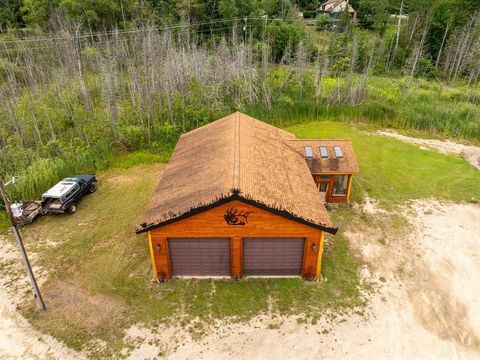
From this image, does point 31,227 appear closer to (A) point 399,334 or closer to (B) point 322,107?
(A) point 399,334

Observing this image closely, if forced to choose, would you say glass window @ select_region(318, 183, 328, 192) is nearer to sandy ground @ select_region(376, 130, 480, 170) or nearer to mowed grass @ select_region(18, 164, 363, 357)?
mowed grass @ select_region(18, 164, 363, 357)

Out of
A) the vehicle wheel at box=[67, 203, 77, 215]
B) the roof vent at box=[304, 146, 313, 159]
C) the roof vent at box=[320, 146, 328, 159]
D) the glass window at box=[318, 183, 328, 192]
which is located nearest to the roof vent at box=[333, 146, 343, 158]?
the roof vent at box=[320, 146, 328, 159]

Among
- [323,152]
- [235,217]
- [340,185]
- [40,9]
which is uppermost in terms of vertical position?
[40,9]

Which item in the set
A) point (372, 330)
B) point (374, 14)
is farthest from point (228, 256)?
point (374, 14)

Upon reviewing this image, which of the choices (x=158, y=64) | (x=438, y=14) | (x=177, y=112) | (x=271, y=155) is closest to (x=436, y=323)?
(x=271, y=155)

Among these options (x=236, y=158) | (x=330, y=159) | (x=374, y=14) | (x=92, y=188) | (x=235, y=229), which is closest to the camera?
(x=235, y=229)

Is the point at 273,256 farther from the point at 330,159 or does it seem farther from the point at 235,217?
the point at 330,159

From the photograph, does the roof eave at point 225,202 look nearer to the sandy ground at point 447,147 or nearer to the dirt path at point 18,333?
the dirt path at point 18,333
